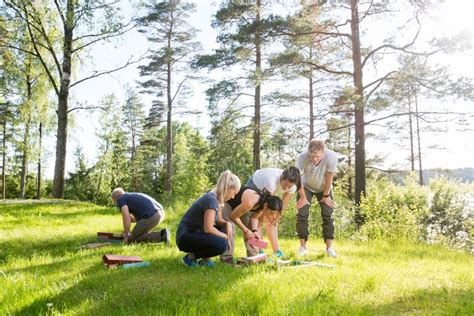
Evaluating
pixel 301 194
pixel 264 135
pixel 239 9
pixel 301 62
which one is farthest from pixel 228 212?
pixel 264 135

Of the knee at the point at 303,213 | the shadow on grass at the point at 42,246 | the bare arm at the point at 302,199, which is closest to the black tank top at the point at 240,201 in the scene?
the bare arm at the point at 302,199

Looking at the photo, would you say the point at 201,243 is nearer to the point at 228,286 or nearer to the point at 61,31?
the point at 228,286

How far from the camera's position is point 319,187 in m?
6.36

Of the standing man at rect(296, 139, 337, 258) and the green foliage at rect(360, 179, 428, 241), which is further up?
the standing man at rect(296, 139, 337, 258)

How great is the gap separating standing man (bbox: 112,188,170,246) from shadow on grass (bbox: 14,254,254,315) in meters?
2.14

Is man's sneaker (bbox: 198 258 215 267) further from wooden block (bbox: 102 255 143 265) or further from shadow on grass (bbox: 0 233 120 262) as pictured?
shadow on grass (bbox: 0 233 120 262)

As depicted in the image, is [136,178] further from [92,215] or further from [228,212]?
[228,212]

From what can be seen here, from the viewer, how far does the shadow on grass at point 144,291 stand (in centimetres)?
335

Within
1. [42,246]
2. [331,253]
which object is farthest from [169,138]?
[331,253]

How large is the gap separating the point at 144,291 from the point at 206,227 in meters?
1.23

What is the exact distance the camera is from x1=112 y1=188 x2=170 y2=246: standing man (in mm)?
7098

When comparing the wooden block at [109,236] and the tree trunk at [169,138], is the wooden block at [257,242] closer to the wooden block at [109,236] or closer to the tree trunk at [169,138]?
the wooden block at [109,236]

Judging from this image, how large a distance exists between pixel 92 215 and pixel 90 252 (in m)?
4.94

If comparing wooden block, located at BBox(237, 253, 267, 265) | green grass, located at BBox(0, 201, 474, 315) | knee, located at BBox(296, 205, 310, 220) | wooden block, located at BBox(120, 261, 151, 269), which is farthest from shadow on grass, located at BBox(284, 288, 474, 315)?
knee, located at BBox(296, 205, 310, 220)
